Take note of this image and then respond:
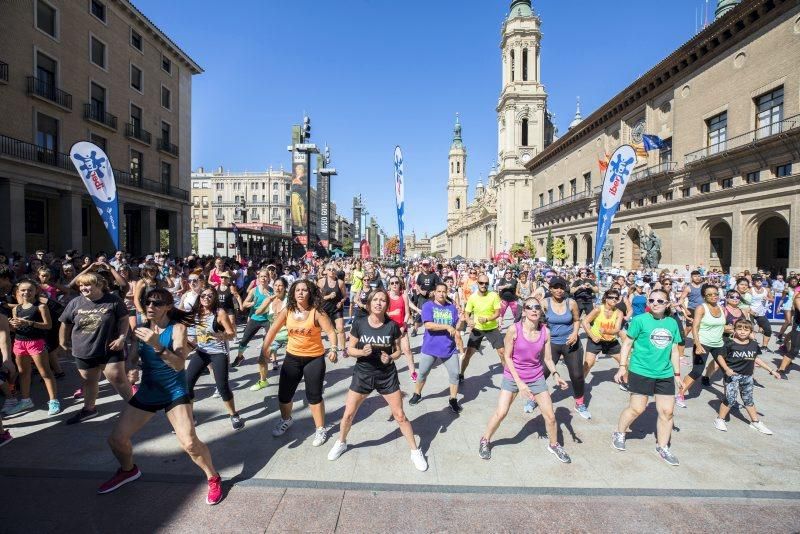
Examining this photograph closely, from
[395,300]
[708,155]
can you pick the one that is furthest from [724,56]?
[395,300]

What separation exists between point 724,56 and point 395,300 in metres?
32.6

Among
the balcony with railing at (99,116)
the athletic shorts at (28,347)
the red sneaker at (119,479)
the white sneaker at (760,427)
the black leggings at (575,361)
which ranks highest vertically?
the balcony with railing at (99,116)

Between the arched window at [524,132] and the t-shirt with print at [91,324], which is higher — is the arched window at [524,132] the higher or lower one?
the higher one

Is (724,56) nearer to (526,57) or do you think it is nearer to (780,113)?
(780,113)

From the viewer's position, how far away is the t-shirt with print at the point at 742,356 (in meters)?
5.07

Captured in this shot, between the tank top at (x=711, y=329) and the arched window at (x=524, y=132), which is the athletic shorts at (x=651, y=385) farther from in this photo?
the arched window at (x=524, y=132)

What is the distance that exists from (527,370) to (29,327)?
6.19 m

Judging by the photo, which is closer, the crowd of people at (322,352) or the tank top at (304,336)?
the crowd of people at (322,352)

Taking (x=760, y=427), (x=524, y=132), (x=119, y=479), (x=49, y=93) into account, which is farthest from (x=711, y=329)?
(x=524, y=132)

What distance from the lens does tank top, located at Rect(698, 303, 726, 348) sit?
5.83 m

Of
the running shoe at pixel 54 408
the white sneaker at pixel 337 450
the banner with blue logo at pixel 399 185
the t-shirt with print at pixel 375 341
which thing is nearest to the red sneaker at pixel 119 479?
the white sneaker at pixel 337 450

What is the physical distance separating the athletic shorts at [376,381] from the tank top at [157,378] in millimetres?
1658

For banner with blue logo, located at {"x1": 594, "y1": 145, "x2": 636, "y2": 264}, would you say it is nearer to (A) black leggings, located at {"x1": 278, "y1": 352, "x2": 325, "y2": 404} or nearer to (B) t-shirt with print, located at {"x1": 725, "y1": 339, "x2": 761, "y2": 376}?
(B) t-shirt with print, located at {"x1": 725, "y1": 339, "x2": 761, "y2": 376}

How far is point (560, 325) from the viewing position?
5.56m
